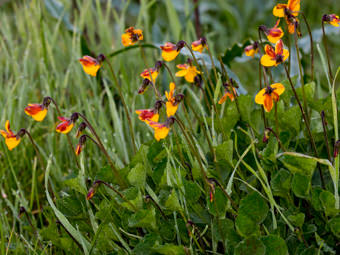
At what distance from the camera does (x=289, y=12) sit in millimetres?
1057

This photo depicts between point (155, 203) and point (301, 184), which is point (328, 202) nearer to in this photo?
point (301, 184)

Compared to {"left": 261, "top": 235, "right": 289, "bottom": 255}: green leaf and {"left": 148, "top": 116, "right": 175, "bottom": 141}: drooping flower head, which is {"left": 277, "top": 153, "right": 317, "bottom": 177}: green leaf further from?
{"left": 148, "top": 116, "right": 175, "bottom": 141}: drooping flower head

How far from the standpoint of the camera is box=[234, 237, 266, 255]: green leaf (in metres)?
0.93

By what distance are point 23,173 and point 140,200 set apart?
0.85 metres

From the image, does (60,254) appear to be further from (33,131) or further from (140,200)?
(33,131)

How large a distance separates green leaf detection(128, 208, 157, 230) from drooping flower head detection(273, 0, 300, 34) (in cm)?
56

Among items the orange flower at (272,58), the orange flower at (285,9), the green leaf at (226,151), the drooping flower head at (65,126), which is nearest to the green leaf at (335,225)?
the green leaf at (226,151)

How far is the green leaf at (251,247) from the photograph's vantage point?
0.93 meters

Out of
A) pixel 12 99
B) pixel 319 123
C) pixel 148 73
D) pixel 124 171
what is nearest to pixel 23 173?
pixel 12 99

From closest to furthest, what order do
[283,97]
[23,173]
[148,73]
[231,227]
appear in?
[231,227], [148,73], [283,97], [23,173]

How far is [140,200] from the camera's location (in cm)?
104

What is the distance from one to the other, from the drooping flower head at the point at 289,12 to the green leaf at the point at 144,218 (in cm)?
56

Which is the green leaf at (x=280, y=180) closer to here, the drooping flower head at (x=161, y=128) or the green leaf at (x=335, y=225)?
the green leaf at (x=335, y=225)

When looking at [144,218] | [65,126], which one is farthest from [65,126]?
[144,218]
